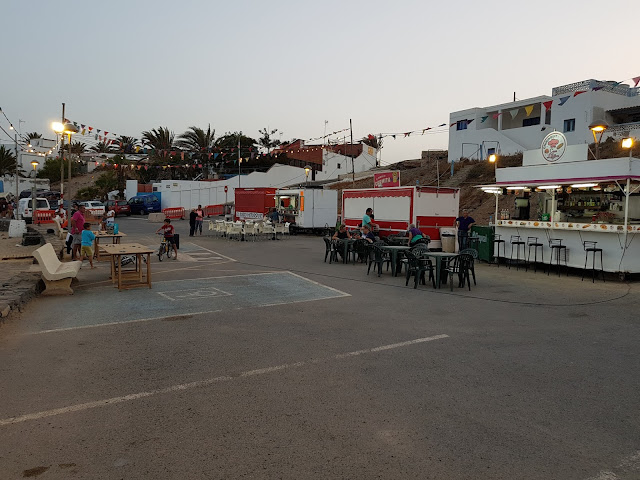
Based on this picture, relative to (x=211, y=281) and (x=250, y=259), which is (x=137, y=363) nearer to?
(x=211, y=281)

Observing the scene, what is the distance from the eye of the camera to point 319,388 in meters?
5.06

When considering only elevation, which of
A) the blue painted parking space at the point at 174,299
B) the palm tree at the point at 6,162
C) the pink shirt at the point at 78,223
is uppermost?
the palm tree at the point at 6,162

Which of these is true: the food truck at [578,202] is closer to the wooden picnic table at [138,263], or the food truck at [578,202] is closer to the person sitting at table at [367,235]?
the person sitting at table at [367,235]

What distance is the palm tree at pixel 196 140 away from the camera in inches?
2009

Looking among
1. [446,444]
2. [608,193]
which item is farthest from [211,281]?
[608,193]

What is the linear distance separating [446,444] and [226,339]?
151 inches

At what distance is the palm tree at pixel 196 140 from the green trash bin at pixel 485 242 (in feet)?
129

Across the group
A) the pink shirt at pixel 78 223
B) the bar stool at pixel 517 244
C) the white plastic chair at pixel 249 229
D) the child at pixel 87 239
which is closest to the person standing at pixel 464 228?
the bar stool at pixel 517 244

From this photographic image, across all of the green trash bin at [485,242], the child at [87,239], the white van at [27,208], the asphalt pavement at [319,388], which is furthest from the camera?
the white van at [27,208]

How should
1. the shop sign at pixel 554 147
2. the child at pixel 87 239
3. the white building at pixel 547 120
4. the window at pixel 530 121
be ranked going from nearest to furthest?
the child at pixel 87 239, the shop sign at pixel 554 147, the white building at pixel 547 120, the window at pixel 530 121

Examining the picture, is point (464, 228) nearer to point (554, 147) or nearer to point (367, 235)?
point (367, 235)

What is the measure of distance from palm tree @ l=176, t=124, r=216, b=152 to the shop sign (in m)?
41.1

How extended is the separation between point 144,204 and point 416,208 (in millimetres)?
34255

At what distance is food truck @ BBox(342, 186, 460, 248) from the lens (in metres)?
19.6
